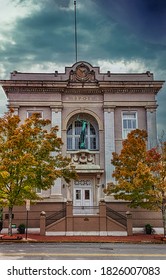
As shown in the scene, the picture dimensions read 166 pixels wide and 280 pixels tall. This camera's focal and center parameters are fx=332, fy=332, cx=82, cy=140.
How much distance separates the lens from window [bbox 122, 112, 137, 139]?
29781 millimetres

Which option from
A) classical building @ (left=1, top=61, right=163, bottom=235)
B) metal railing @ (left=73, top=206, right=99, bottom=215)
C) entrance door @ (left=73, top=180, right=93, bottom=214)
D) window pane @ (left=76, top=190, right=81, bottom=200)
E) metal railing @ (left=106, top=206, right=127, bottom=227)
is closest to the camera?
metal railing @ (left=73, top=206, right=99, bottom=215)

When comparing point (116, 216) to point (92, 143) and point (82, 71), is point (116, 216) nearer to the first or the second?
point (92, 143)

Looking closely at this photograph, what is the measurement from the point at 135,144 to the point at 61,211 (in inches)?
317

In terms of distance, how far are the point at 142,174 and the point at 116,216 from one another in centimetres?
661

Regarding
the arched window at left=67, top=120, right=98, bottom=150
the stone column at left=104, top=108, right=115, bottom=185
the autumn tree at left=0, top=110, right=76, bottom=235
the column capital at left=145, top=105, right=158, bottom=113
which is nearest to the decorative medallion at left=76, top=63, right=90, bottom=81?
the stone column at left=104, top=108, right=115, bottom=185

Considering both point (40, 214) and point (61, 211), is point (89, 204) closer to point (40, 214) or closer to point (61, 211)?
point (61, 211)

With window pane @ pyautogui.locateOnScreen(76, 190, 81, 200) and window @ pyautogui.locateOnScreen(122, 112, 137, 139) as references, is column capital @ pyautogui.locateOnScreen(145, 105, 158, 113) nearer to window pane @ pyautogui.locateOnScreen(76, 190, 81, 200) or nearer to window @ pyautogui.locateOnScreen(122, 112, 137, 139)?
window @ pyautogui.locateOnScreen(122, 112, 137, 139)

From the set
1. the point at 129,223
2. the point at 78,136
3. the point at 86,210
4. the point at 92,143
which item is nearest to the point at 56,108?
the point at 78,136

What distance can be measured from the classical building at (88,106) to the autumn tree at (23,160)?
6.16 metres

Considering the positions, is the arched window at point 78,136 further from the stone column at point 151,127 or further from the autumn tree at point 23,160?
the autumn tree at point 23,160

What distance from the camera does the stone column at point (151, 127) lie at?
29.2 meters

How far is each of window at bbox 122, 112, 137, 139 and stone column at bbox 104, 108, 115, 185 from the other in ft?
3.91
